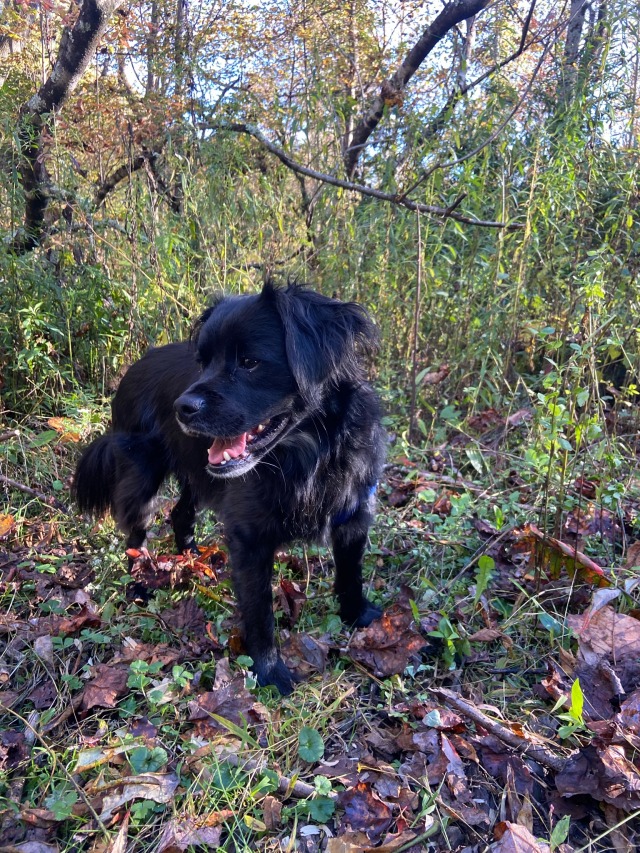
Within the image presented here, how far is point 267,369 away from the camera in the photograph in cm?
233

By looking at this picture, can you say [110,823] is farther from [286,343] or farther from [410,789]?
[286,343]

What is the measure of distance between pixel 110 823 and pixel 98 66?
7.05 metres

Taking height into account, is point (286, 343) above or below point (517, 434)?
above

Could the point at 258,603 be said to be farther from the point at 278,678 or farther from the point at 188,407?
the point at 188,407

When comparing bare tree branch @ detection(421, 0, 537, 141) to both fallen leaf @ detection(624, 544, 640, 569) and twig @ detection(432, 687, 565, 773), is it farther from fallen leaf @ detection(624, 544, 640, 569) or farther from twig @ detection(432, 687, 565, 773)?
twig @ detection(432, 687, 565, 773)

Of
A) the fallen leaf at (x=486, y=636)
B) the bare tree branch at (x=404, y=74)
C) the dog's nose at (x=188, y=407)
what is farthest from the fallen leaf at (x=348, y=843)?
the bare tree branch at (x=404, y=74)

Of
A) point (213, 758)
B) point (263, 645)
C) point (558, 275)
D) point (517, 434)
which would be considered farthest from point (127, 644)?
point (558, 275)

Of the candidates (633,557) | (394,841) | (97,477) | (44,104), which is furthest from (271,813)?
(44,104)

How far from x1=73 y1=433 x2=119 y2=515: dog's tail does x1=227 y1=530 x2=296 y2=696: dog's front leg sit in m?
1.02

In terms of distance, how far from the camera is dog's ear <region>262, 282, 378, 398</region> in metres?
2.24

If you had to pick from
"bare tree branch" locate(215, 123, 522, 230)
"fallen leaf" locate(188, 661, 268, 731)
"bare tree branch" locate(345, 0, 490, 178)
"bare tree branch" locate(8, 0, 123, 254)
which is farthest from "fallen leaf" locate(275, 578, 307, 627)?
"bare tree branch" locate(345, 0, 490, 178)

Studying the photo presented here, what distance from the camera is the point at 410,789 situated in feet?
5.89

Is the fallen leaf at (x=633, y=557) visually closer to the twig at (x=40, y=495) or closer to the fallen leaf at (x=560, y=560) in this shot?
the fallen leaf at (x=560, y=560)

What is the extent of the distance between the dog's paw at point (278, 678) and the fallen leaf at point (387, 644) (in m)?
0.25
